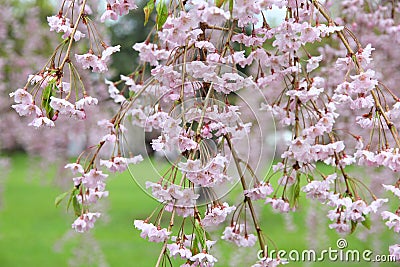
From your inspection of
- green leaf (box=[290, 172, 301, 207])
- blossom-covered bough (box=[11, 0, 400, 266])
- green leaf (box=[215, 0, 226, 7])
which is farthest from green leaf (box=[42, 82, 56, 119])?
green leaf (box=[290, 172, 301, 207])

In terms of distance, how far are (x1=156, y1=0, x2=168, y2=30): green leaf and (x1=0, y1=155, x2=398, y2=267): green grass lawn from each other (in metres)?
3.36

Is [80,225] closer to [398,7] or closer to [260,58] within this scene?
[260,58]

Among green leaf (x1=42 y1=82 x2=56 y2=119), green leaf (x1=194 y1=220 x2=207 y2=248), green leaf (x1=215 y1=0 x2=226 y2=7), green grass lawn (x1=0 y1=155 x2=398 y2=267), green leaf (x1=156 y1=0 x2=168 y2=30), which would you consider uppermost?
green grass lawn (x1=0 y1=155 x2=398 y2=267)

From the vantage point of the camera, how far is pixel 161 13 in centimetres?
141

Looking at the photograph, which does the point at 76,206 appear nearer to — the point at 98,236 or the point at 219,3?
the point at 219,3

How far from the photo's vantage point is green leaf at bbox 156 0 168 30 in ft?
4.59

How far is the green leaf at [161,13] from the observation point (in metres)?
1.40

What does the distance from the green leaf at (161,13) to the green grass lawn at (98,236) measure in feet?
11.0

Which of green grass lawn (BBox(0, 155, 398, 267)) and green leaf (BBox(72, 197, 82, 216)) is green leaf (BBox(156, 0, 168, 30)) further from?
Answer: green grass lawn (BBox(0, 155, 398, 267))

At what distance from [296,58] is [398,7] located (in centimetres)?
138

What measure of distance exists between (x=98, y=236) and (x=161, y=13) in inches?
317

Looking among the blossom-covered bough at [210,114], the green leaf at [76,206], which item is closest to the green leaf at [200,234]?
the blossom-covered bough at [210,114]

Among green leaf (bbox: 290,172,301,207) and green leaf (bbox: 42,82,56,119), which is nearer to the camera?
green leaf (bbox: 42,82,56,119)

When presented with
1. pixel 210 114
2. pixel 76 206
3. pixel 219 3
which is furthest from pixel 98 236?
pixel 219 3
